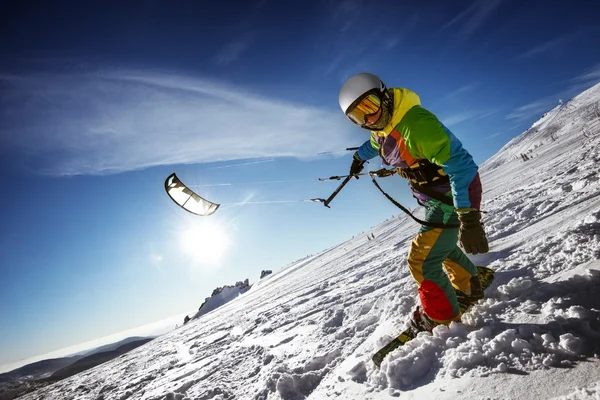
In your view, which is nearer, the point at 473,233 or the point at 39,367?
the point at 473,233

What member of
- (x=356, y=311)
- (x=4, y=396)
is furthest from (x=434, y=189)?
(x=4, y=396)

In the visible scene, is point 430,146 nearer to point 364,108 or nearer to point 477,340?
point 364,108

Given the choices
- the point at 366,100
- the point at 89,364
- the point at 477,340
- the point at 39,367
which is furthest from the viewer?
the point at 39,367

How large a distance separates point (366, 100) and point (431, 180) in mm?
1064

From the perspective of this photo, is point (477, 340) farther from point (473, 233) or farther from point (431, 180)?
point (431, 180)

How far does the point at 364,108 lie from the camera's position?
3.05m

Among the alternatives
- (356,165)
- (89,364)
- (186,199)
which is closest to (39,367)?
(89,364)

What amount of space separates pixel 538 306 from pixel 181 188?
6815 millimetres

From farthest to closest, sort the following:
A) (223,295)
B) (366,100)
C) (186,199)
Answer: (223,295)
(186,199)
(366,100)

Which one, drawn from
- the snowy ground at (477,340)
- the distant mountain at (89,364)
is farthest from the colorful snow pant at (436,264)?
the distant mountain at (89,364)

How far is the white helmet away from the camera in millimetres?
2959

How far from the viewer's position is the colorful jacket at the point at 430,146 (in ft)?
8.64

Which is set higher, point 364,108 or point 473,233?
point 364,108

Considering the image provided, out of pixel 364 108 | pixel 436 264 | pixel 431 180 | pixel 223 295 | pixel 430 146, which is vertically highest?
pixel 364 108
